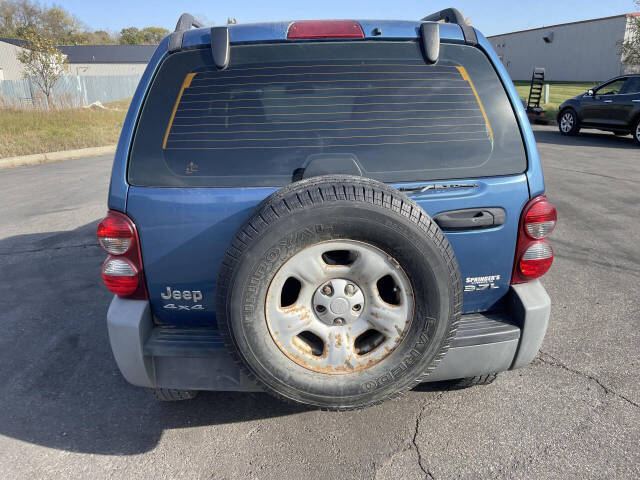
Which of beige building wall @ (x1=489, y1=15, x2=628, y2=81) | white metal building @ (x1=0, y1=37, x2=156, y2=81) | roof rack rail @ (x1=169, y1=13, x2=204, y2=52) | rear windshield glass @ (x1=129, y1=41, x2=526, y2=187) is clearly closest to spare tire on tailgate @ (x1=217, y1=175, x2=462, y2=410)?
rear windshield glass @ (x1=129, y1=41, x2=526, y2=187)

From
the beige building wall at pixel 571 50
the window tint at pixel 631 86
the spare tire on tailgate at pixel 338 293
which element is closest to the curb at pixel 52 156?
the spare tire on tailgate at pixel 338 293

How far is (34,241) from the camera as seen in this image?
19.2 feet

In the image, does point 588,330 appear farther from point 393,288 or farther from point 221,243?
point 221,243

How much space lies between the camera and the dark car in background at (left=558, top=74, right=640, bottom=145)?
12750mm

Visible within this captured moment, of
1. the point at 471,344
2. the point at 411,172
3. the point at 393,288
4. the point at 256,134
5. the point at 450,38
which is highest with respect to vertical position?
the point at 450,38

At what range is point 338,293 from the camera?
6.75 ft

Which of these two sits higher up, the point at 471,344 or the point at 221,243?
the point at 221,243

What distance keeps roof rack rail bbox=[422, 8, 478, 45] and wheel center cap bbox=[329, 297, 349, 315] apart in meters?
1.44

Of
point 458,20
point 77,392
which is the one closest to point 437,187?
point 458,20

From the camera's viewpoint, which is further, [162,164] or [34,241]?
[34,241]

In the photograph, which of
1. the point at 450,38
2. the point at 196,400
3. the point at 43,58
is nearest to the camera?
the point at 450,38

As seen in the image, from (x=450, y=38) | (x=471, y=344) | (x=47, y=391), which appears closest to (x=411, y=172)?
(x=450, y=38)

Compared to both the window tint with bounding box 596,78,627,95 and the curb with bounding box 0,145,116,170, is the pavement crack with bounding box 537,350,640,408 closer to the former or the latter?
the curb with bounding box 0,145,116,170

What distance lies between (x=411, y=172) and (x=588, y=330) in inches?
90.2
